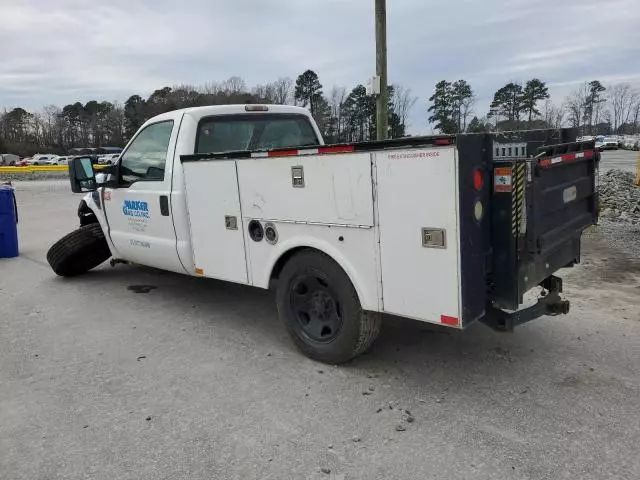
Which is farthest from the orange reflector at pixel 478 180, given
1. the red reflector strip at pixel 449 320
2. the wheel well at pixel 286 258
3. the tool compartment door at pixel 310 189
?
the wheel well at pixel 286 258

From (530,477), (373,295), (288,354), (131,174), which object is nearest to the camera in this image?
(530,477)

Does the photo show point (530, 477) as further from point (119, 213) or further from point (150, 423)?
point (119, 213)

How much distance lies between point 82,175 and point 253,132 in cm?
239

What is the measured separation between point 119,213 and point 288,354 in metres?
3.00

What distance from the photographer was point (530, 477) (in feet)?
9.02

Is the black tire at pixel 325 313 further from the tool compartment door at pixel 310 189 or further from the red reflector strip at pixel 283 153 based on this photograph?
the red reflector strip at pixel 283 153

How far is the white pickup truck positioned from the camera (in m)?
3.27

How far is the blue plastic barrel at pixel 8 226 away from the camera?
9.02 m

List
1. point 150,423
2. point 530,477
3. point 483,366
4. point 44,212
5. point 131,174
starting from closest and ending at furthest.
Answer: point 530,477, point 150,423, point 483,366, point 131,174, point 44,212

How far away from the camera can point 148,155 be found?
18.7 ft

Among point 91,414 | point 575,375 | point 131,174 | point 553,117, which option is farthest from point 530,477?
point 553,117

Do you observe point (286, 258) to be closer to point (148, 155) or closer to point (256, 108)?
point (256, 108)

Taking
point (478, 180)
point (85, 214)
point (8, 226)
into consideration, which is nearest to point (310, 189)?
point (478, 180)

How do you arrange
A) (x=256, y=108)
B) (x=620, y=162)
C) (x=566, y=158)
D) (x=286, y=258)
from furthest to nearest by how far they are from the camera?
(x=620, y=162), (x=256, y=108), (x=286, y=258), (x=566, y=158)
